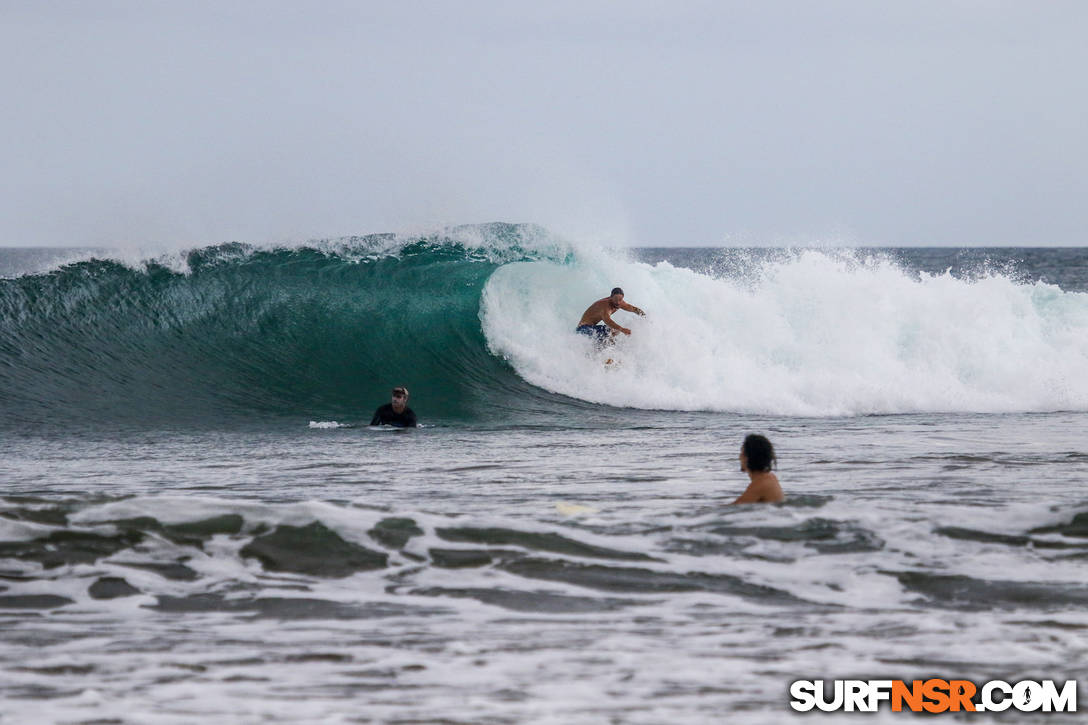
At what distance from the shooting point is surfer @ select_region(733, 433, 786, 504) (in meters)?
6.98

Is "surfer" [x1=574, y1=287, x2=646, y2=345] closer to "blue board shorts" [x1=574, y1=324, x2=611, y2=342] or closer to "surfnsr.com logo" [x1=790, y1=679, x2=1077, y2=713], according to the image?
"blue board shorts" [x1=574, y1=324, x2=611, y2=342]

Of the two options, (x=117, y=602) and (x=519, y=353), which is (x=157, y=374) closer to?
(x=519, y=353)

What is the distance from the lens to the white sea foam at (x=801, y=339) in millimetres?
14883

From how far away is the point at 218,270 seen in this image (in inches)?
715

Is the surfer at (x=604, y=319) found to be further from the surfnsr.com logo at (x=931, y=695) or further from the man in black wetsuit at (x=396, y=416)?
the surfnsr.com logo at (x=931, y=695)

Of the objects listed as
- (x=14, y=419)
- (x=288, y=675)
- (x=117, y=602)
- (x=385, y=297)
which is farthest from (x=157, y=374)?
(x=288, y=675)

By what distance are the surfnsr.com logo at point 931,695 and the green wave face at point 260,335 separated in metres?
9.71

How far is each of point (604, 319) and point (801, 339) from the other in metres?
3.03

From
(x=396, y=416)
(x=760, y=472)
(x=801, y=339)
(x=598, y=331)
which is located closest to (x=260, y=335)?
(x=598, y=331)

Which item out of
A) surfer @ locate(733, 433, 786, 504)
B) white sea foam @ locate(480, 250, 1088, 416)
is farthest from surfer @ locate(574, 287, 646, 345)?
surfer @ locate(733, 433, 786, 504)

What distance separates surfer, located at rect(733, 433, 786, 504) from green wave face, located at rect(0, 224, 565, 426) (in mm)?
7058

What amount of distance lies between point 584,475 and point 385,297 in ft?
31.3

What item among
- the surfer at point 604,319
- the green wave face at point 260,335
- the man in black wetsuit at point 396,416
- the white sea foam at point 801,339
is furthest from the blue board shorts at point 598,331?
the man in black wetsuit at point 396,416

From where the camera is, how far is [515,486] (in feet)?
27.8
